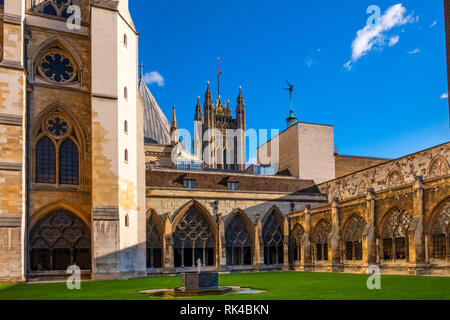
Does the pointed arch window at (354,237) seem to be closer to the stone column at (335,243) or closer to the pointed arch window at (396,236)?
the stone column at (335,243)

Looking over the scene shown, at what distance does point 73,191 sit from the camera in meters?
30.2

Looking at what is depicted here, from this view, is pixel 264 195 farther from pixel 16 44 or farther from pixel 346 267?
pixel 16 44

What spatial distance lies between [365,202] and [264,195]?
11.8m

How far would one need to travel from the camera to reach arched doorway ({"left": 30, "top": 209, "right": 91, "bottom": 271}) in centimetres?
2920

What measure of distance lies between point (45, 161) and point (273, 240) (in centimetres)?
2043

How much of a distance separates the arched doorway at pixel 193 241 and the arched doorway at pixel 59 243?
8772mm

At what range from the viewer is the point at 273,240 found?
134 feet

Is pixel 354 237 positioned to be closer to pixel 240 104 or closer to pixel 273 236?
pixel 273 236

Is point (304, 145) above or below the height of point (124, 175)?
above

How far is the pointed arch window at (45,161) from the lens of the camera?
29797 mm

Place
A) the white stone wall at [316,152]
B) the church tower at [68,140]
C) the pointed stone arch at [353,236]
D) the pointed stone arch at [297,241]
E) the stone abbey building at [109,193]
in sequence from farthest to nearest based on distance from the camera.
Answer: the white stone wall at [316,152]
the pointed stone arch at [297,241]
the pointed stone arch at [353,236]
the church tower at [68,140]
the stone abbey building at [109,193]

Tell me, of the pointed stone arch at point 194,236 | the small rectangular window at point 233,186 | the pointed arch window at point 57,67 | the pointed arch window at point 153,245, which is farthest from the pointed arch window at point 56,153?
the small rectangular window at point 233,186

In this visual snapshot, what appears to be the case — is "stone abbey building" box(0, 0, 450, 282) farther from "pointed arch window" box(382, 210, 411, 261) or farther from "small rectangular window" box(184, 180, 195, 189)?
"small rectangular window" box(184, 180, 195, 189)

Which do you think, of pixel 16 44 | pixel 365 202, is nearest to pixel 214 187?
pixel 365 202
